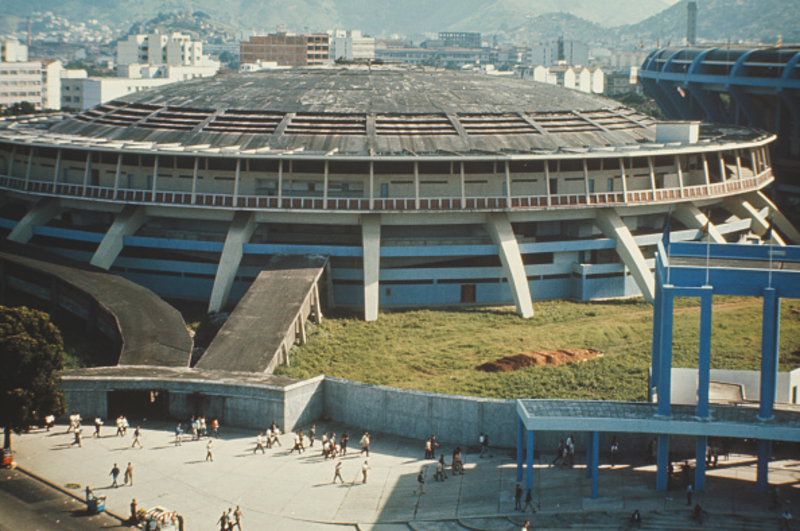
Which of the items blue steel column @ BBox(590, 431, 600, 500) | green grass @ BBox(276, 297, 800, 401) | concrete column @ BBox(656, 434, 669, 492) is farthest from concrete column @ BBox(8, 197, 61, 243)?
concrete column @ BBox(656, 434, 669, 492)

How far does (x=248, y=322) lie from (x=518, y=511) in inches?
821

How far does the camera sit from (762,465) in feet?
124

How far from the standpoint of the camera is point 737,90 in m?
102

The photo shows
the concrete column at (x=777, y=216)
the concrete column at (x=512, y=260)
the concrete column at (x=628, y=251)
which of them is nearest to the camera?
the concrete column at (x=512, y=260)

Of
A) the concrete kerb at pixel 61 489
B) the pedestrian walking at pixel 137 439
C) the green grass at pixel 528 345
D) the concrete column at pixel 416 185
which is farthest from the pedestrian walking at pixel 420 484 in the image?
the concrete column at pixel 416 185

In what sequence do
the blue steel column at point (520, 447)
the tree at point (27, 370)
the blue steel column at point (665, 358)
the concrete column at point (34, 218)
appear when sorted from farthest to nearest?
the concrete column at point (34, 218), the tree at point (27, 370), the blue steel column at point (520, 447), the blue steel column at point (665, 358)

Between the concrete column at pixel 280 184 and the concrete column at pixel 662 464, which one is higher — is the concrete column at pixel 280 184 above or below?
above

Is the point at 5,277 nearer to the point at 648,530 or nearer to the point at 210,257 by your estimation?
the point at 210,257

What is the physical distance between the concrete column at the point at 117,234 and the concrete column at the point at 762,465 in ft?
134

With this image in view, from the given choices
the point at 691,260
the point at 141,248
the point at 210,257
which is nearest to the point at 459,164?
the point at 210,257

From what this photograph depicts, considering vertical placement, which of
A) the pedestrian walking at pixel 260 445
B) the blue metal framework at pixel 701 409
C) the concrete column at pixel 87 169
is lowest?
the pedestrian walking at pixel 260 445

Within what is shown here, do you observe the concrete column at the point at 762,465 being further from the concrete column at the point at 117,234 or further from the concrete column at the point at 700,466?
the concrete column at the point at 117,234

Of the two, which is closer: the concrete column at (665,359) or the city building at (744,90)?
the concrete column at (665,359)

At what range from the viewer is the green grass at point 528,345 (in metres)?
49.2
